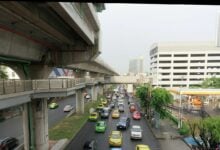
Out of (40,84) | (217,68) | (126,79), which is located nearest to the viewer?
(40,84)

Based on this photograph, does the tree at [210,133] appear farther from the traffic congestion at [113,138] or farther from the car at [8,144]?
the car at [8,144]

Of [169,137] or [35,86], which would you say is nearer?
[35,86]

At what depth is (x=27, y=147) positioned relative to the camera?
22.3 meters

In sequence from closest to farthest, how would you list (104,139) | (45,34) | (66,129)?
(45,34) → (104,139) → (66,129)

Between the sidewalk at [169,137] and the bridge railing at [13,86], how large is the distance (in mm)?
14276

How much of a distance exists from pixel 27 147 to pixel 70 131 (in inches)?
440

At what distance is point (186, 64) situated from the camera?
105 m

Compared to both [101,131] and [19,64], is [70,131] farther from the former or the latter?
[19,64]

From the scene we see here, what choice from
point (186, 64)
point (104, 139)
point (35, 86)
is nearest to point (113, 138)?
point (104, 139)

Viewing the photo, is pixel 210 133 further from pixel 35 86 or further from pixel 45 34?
pixel 45 34

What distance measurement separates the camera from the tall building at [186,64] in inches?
4090

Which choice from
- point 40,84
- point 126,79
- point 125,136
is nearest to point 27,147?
point 40,84

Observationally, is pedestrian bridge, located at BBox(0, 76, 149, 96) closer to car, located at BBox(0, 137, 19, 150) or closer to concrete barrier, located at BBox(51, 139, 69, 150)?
concrete barrier, located at BBox(51, 139, 69, 150)

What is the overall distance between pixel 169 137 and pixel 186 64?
77.5m
